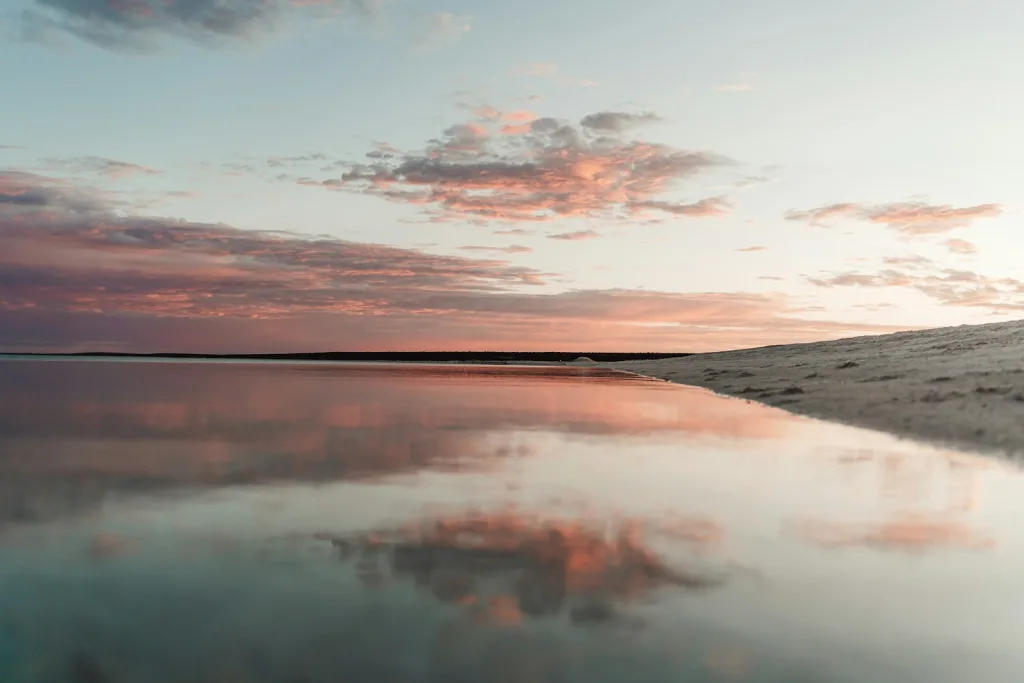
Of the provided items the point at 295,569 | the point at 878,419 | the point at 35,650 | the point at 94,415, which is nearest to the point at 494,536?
the point at 295,569

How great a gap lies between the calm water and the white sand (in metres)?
2.88

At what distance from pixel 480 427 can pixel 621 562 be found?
11.4 meters

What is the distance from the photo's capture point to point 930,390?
20.1 m

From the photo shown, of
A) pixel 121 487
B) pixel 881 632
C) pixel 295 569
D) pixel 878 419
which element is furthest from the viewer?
pixel 878 419

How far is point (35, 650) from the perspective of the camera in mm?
4555

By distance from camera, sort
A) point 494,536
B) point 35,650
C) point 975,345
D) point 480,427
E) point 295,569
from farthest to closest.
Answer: point 975,345 < point 480,427 < point 494,536 < point 295,569 < point 35,650

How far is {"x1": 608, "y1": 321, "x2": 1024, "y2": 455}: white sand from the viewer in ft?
51.4

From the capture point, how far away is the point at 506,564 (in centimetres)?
647

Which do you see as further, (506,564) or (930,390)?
(930,390)

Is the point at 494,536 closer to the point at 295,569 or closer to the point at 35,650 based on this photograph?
the point at 295,569

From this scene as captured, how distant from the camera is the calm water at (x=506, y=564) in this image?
14.8ft

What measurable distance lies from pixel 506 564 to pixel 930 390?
17342 millimetres

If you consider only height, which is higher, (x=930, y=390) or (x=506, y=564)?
(x=930, y=390)

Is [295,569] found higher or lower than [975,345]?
lower
